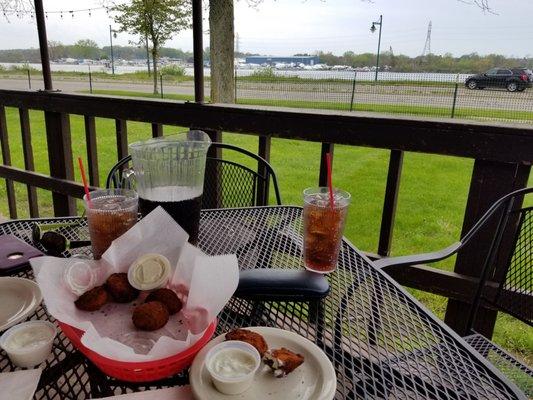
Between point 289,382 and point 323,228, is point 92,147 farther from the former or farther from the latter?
point 289,382

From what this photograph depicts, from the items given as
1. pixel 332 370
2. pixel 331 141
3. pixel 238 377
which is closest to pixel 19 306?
pixel 238 377

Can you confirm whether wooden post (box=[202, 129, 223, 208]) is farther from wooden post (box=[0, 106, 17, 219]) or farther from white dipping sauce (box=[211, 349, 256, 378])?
wooden post (box=[0, 106, 17, 219])

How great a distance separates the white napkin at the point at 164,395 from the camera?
1.89 feet

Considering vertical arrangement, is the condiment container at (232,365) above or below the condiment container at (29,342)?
above

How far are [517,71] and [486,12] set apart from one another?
0.46 metres

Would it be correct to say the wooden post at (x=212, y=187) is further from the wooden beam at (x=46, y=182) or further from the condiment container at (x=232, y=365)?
the condiment container at (x=232, y=365)

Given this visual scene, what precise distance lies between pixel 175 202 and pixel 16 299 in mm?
411

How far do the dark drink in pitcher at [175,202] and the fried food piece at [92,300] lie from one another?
0.29 metres

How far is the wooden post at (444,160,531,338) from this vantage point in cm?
168

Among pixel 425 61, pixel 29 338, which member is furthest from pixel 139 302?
pixel 425 61

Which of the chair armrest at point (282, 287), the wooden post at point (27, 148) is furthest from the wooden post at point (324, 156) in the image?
the wooden post at point (27, 148)

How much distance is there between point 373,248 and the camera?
323cm

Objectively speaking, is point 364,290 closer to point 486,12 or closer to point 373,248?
point 373,248

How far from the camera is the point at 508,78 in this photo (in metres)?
2.83
